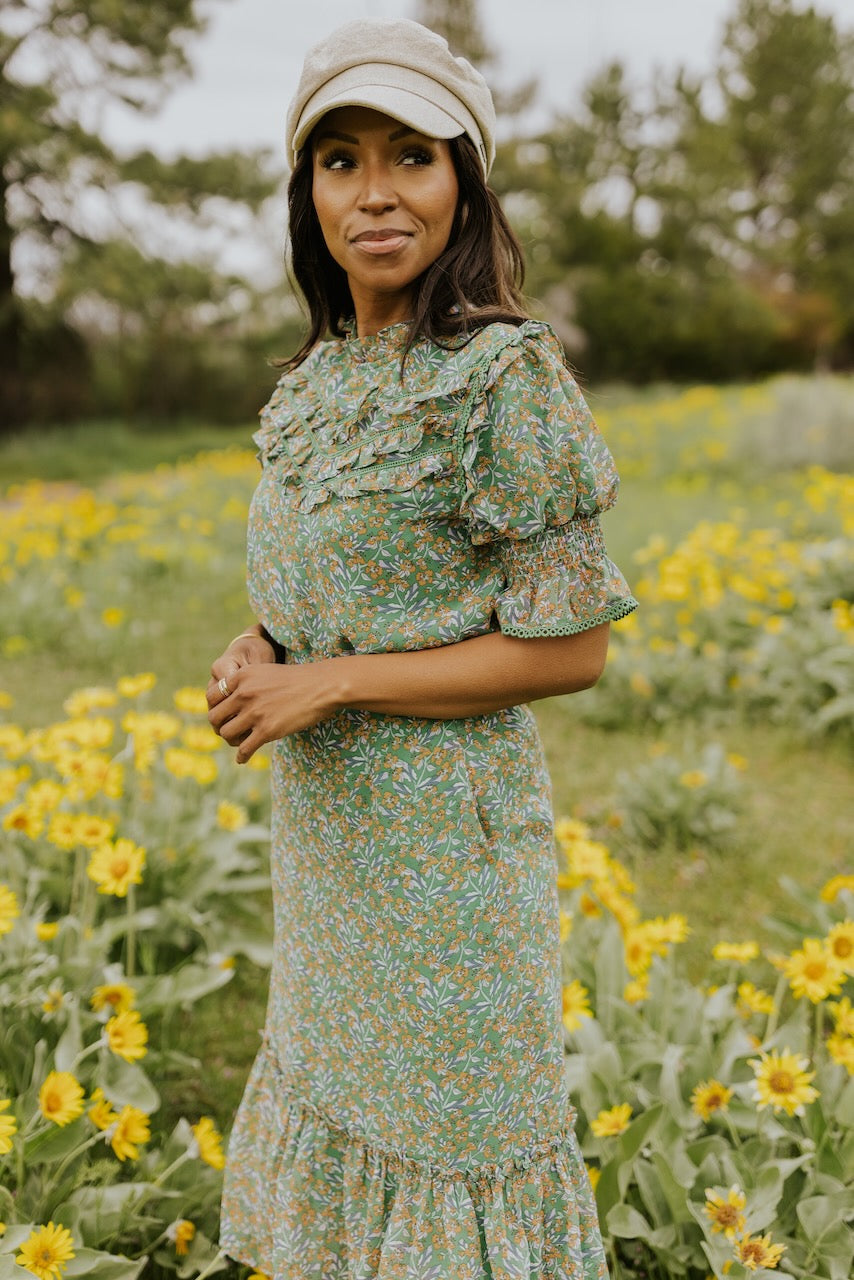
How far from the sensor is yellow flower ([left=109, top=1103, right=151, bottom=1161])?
5.64 feet

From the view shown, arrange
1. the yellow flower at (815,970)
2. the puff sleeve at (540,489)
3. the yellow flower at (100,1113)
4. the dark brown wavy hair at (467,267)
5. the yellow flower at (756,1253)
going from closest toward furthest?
the puff sleeve at (540,489)
the dark brown wavy hair at (467,267)
the yellow flower at (756,1253)
the yellow flower at (100,1113)
the yellow flower at (815,970)

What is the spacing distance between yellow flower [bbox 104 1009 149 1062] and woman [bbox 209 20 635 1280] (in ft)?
1.03

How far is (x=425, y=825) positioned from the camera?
1.41 meters

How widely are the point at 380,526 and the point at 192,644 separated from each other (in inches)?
178

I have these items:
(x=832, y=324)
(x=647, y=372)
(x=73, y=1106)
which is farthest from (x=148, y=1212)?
(x=832, y=324)

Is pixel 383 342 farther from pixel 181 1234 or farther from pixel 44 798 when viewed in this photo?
pixel 181 1234

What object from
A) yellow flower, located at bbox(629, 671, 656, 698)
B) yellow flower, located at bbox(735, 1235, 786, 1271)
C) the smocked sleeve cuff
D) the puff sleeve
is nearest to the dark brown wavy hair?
the puff sleeve

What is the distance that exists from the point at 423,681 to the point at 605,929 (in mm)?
1297

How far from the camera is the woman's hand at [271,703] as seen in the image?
4.41ft

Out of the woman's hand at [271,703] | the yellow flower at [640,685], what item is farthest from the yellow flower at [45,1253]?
the yellow flower at [640,685]

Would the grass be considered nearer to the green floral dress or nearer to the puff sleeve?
the green floral dress

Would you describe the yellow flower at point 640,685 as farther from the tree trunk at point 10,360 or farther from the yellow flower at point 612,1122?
the tree trunk at point 10,360

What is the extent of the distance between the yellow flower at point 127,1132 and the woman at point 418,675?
283mm

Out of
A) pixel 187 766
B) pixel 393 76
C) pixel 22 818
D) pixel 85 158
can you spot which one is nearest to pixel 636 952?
pixel 187 766
